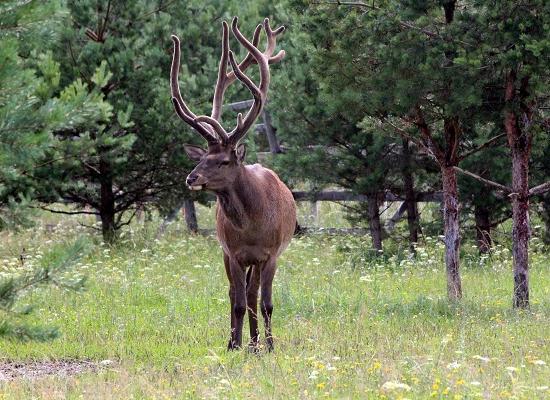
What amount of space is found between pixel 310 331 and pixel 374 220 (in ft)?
20.5

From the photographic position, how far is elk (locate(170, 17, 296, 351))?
8945 millimetres

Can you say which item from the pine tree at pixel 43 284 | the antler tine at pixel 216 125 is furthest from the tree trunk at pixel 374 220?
the pine tree at pixel 43 284

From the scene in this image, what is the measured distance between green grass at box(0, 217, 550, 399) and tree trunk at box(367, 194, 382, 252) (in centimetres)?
24

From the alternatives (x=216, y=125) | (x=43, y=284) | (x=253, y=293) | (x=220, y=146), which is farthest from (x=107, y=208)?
(x=43, y=284)

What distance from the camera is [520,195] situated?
406 inches

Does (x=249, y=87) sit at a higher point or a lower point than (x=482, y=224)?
higher

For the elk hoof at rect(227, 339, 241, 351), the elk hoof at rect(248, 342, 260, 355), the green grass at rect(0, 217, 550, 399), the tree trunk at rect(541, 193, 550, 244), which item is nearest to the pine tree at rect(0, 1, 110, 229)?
the green grass at rect(0, 217, 550, 399)

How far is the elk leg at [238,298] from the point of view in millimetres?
9250

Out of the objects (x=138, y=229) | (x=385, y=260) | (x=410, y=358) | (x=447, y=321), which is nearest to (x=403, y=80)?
(x=447, y=321)

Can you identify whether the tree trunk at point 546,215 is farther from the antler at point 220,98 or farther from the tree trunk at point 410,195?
the antler at point 220,98

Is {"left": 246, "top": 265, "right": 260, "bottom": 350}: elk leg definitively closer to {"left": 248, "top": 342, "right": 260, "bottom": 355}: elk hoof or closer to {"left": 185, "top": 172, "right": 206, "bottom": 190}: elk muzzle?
{"left": 248, "top": 342, "right": 260, "bottom": 355}: elk hoof

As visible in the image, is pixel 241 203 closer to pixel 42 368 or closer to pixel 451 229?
pixel 42 368

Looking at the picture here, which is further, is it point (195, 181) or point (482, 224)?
point (482, 224)

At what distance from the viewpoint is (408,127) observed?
1148 cm
